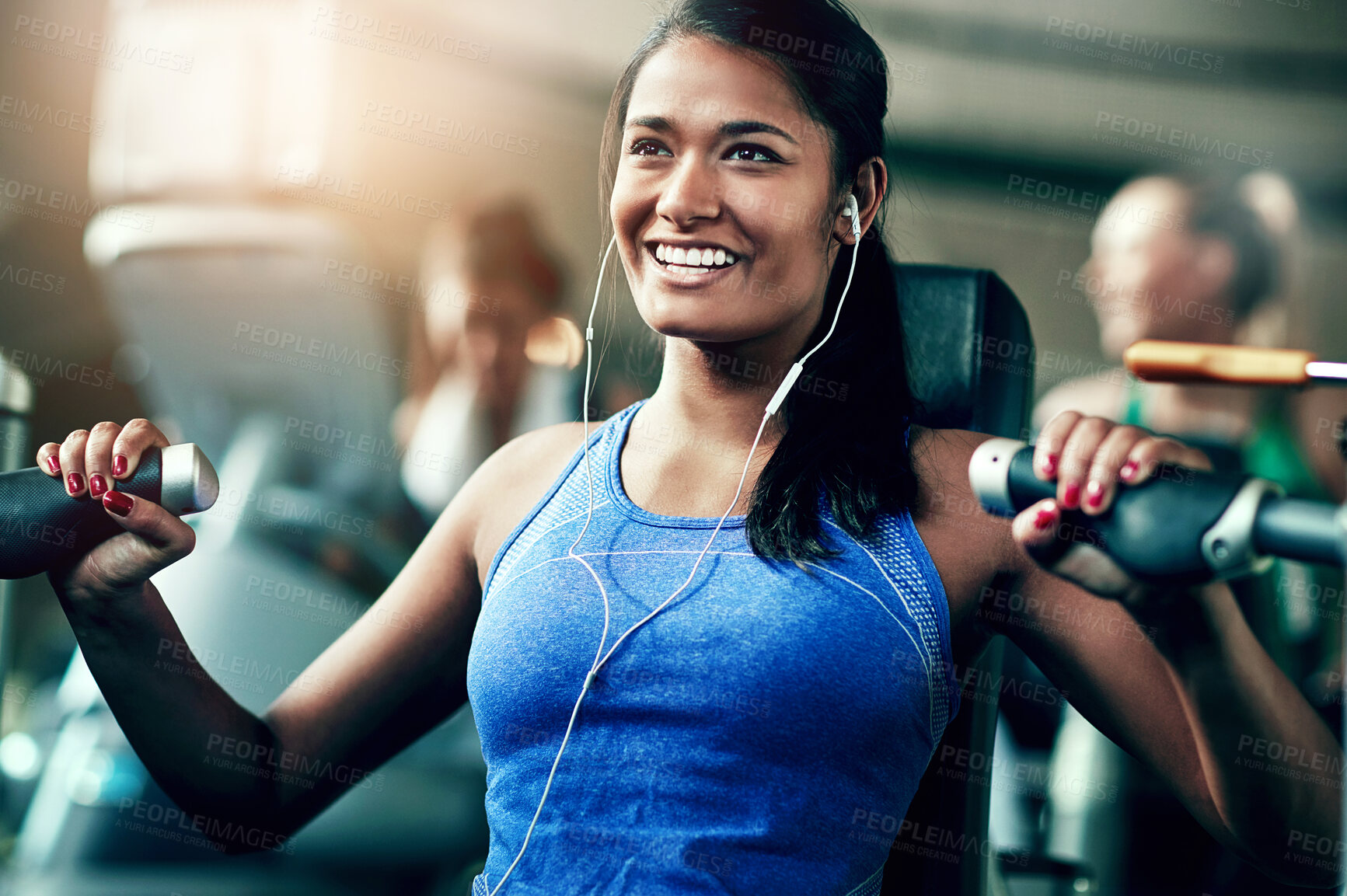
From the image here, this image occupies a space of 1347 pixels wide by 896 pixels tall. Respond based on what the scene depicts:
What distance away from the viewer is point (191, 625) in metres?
1.46

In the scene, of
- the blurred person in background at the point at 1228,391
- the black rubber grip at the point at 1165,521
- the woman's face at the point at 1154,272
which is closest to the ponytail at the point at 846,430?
the black rubber grip at the point at 1165,521

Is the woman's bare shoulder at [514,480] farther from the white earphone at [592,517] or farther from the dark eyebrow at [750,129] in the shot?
the dark eyebrow at [750,129]

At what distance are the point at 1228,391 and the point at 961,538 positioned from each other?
34.6 inches

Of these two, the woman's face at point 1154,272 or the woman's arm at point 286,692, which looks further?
the woman's face at point 1154,272

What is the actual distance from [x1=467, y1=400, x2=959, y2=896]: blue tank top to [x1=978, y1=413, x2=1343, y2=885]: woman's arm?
10 centimetres

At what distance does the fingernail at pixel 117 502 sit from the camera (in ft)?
2.76

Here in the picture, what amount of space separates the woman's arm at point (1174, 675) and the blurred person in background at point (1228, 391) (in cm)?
56

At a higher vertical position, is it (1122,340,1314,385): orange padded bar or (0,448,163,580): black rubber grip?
(1122,340,1314,385): orange padded bar

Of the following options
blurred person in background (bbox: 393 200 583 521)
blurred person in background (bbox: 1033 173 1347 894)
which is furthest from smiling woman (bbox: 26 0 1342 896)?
blurred person in background (bbox: 393 200 583 521)

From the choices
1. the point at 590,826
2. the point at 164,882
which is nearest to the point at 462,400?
the point at 164,882

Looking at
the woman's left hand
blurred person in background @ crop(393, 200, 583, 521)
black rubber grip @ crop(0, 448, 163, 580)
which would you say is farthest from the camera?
blurred person in background @ crop(393, 200, 583, 521)

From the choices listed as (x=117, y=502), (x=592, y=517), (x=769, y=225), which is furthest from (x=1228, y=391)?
(x=117, y=502)

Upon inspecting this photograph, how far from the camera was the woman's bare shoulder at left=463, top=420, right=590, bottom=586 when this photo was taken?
97 cm

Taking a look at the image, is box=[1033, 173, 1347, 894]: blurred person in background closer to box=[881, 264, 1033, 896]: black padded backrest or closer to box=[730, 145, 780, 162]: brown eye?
box=[881, 264, 1033, 896]: black padded backrest
